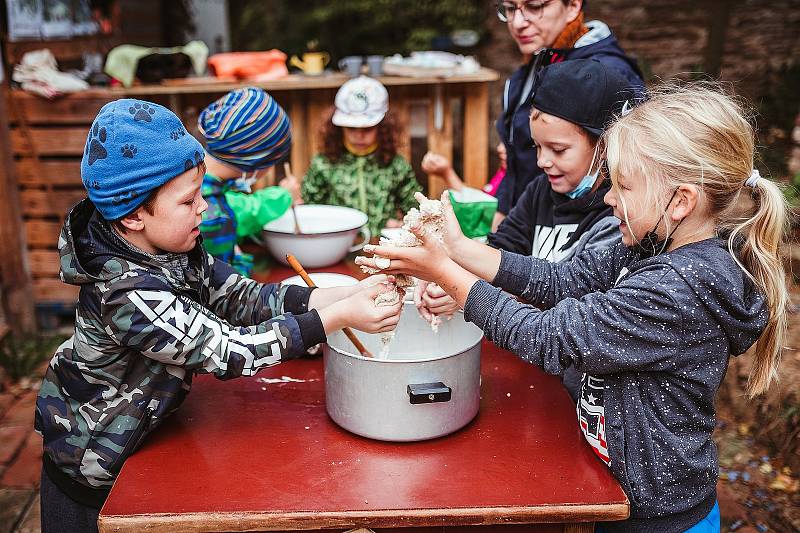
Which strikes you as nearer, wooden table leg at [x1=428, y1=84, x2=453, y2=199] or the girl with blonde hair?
the girl with blonde hair

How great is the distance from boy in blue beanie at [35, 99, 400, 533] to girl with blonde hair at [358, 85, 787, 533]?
37 cm

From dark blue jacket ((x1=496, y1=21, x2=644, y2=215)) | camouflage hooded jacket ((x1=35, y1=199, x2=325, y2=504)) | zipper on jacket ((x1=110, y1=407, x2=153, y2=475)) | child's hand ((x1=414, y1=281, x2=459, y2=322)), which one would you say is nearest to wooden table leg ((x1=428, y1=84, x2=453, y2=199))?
dark blue jacket ((x1=496, y1=21, x2=644, y2=215))

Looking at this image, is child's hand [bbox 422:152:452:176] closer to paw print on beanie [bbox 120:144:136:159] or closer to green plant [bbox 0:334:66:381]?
paw print on beanie [bbox 120:144:136:159]

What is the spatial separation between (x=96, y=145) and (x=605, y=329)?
1.08m

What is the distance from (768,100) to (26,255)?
6643 millimetres

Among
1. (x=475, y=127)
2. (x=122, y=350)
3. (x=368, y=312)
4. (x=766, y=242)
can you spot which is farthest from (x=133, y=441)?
(x=475, y=127)

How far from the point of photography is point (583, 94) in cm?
194

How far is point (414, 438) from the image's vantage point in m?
1.56

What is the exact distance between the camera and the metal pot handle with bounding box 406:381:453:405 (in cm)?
147

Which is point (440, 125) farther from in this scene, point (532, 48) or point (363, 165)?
point (532, 48)

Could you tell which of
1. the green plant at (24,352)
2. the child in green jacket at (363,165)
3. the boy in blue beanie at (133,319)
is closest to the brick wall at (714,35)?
the child in green jacket at (363,165)

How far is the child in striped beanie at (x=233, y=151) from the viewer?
239 cm

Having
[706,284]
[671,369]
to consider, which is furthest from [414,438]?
[706,284]

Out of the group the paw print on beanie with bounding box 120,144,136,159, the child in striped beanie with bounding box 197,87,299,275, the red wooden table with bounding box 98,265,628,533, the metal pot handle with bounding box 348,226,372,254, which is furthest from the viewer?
the metal pot handle with bounding box 348,226,372,254
